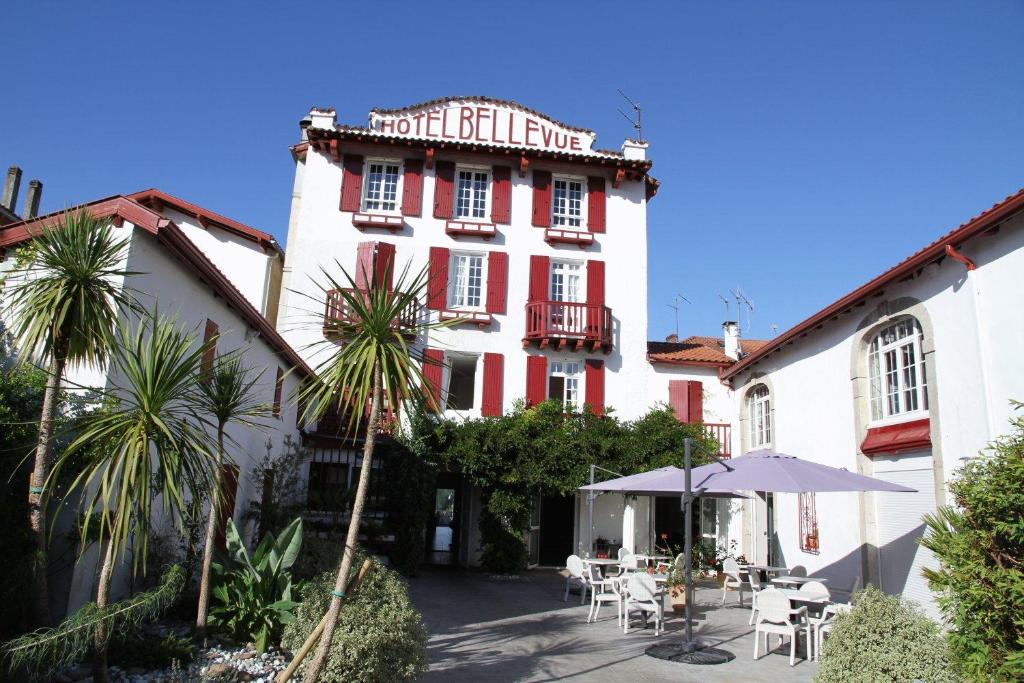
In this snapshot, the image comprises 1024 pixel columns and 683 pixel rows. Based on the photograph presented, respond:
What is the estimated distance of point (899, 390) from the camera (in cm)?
1202

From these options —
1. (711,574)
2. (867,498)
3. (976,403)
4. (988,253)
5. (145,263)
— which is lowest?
(711,574)

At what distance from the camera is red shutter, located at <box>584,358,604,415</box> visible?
20.2 m

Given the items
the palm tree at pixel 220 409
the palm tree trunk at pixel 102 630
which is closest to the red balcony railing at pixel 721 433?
the palm tree at pixel 220 409

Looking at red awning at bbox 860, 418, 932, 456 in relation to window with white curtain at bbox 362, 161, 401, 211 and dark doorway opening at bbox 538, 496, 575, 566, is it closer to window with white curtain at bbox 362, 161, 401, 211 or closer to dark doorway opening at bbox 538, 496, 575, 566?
dark doorway opening at bbox 538, 496, 575, 566

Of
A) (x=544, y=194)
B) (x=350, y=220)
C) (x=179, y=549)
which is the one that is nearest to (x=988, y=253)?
(x=179, y=549)

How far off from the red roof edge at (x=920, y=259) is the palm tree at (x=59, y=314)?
10.3 m

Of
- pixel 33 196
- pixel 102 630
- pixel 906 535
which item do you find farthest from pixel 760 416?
pixel 33 196

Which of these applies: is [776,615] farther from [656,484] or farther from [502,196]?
[502,196]

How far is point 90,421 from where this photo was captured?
6250 mm

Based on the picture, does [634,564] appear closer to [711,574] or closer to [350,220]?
[711,574]

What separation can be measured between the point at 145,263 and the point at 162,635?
446 centimetres

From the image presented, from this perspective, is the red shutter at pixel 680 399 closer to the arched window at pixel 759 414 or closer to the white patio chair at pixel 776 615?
the arched window at pixel 759 414

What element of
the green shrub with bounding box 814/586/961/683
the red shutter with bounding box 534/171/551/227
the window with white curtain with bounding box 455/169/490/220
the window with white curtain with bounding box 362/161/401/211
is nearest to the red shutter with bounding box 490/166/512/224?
the window with white curtain with bounding box 455/169/490/220

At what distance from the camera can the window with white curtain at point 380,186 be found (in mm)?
21078
